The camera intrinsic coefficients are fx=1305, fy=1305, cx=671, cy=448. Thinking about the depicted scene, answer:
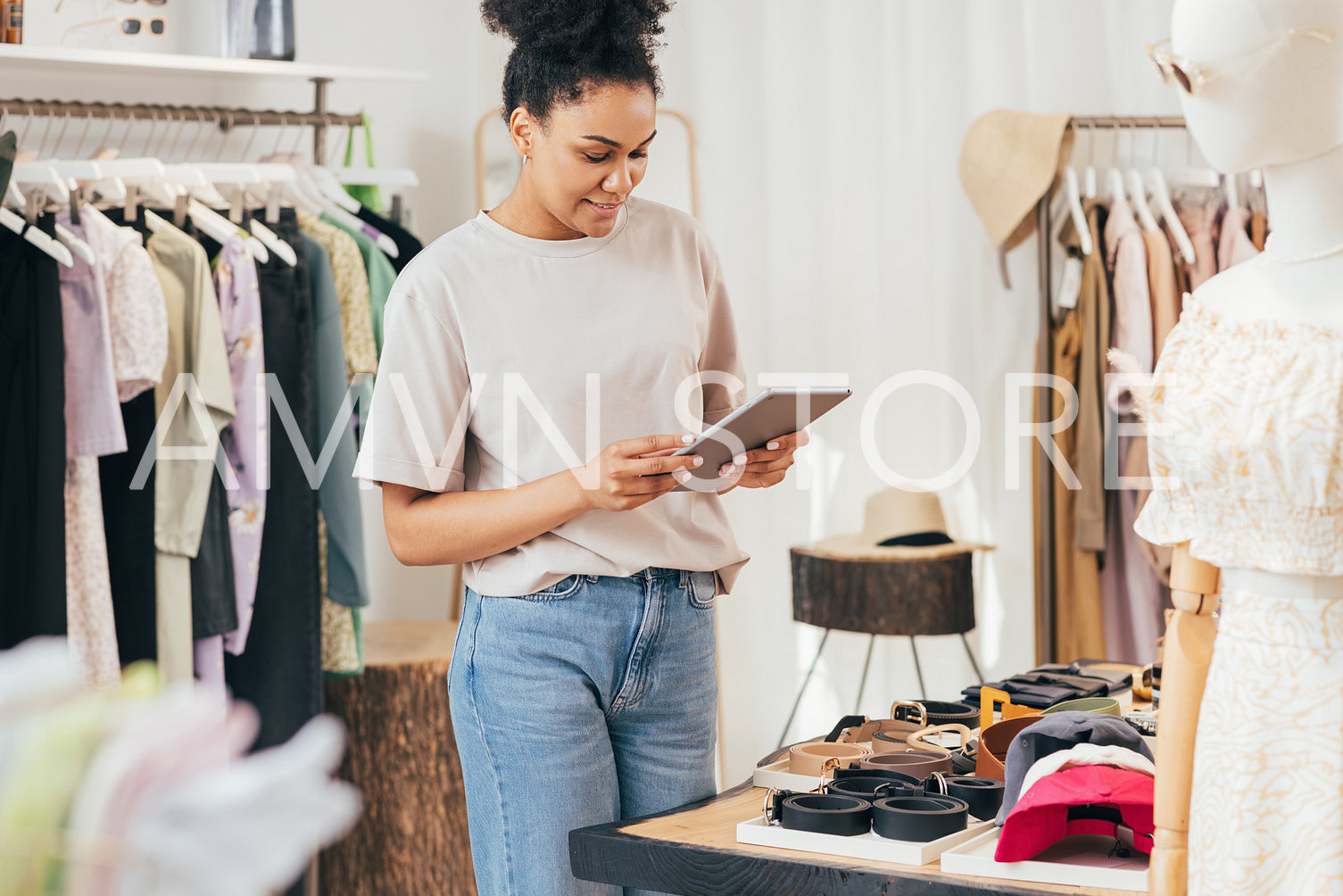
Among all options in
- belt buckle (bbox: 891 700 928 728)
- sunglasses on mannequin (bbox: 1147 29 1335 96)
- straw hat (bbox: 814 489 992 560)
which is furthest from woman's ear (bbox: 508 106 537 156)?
straw hat (bbox: 814 489 992 560)

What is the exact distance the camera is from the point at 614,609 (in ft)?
4.65

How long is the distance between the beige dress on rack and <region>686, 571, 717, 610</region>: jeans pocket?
1.89 feet

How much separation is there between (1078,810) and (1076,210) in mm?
2035

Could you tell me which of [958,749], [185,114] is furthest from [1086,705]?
[185,114]

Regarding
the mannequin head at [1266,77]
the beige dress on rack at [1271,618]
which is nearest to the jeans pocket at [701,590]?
the beige dress on rack at [1271,618]

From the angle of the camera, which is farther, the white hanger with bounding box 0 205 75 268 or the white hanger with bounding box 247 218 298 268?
the white hanger with bounding box 247 218 298 268

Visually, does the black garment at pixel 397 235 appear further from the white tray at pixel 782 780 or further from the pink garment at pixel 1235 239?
the pink garment at pixel 1235 239

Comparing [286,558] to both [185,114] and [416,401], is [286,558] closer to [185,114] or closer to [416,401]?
[185,114]

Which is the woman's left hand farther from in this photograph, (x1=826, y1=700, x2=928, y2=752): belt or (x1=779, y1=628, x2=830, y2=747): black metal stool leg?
(x1=779, y1=628, x2=830, y2=747): black metal stool leg

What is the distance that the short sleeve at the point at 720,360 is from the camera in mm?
1621

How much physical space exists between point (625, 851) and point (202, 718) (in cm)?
94

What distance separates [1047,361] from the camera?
3080 millimetres

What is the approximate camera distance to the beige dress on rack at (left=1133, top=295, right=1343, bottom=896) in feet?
3.30

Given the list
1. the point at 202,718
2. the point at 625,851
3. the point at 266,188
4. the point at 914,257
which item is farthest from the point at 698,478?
the point at 914,257
